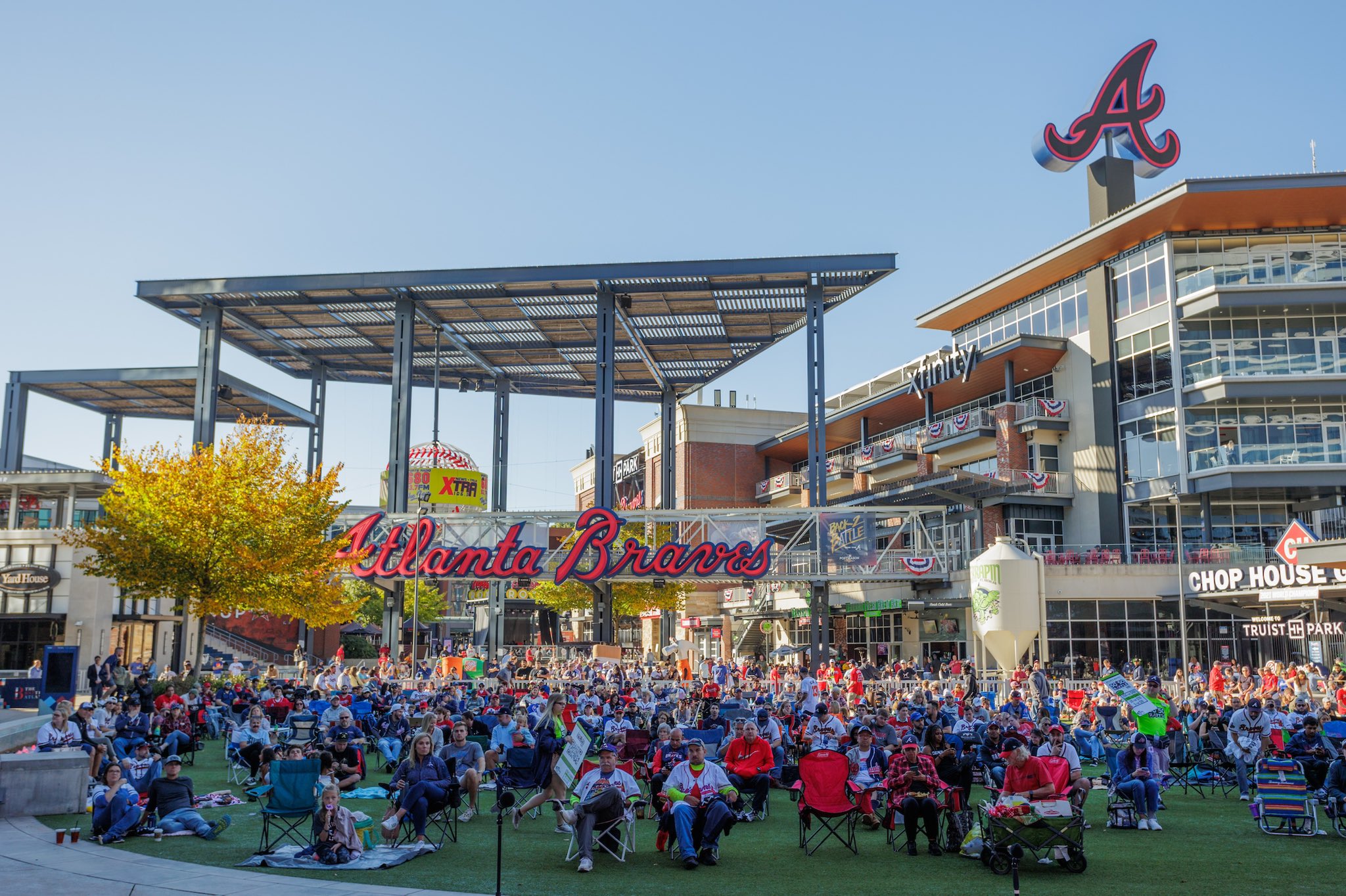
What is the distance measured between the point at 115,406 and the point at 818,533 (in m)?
42.5

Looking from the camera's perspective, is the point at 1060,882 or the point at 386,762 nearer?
the point at 1060,882

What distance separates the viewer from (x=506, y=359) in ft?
209

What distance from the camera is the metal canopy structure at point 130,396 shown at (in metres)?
58.7

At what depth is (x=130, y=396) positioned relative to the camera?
63.6 m

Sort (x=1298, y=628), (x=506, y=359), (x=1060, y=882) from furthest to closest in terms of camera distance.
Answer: (x=506, y=359), (x=1298, y=628), (x=1060, y=882)

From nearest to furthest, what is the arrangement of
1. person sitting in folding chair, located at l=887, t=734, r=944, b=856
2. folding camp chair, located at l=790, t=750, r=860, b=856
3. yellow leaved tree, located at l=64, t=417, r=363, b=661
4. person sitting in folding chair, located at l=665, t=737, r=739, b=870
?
person sitting in folding chair, located at l=665, t=737, r=739, b=870, person sitting in folding chair, located at l=887, t=734, r=944, b=856, folding camp chair, located at l=790, t=750, r=860, b=856, yellow leaved tree, located at l=64, t=417, r=363, b=661

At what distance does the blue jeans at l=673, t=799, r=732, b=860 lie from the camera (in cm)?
1230

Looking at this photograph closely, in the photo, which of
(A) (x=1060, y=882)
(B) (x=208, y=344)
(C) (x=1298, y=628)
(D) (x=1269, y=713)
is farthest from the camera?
(B) (x=208, y=344)

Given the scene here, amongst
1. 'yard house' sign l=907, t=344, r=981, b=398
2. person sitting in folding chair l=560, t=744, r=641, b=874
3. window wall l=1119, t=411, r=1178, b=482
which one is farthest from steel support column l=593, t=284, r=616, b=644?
person sitting in folding chair l=560, t=744, r=641, b=874

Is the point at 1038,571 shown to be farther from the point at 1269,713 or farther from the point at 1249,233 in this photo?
the point at 1269,713

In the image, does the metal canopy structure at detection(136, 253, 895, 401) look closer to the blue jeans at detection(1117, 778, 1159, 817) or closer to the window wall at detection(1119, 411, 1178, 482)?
the window wall at detection(1119, 411, 1178, 482)

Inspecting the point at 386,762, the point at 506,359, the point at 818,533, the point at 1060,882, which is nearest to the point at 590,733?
the point at 386,762

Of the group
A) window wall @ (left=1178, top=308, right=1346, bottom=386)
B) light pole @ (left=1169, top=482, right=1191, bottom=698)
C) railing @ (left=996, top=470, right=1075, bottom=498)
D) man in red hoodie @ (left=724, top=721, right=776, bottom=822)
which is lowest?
man in red hoodie @ (left=724, top=721, right=776, bottom=822)

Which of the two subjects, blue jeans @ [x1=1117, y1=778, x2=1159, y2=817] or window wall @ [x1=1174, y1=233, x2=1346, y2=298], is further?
window wall @ [x1=1174, y1=233, x2=1346, y2=298]
